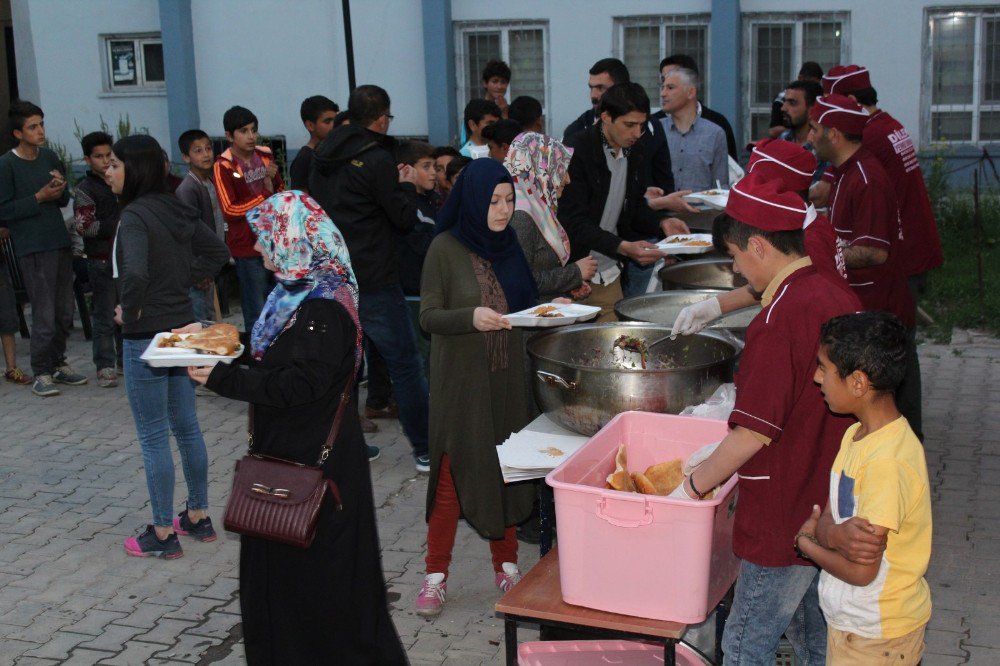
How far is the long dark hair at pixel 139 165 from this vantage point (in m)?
4.82

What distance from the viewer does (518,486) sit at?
4477 mm

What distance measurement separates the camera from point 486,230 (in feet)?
14.3

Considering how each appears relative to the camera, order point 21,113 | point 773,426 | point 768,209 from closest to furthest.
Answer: point 773,426, point 768,209, point 21,113

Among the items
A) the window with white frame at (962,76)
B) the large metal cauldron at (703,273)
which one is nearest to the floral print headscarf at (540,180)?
the large metal cauldron at (703,273)

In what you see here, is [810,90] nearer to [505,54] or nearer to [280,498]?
[280,498]

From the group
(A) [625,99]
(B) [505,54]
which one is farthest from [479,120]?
(B) [505,54]

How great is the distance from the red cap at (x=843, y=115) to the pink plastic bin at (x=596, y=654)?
2.80m

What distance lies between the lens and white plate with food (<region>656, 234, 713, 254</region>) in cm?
568

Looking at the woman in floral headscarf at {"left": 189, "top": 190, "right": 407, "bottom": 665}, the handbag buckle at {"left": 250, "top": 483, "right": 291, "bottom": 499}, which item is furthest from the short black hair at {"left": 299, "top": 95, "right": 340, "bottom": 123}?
the handbag buckle at {"left": 250, "top": 483, "right": 291, "bottom": 499}

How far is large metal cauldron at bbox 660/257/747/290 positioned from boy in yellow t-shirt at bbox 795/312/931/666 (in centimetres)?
299

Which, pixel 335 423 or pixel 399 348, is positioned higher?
pixel 335 423

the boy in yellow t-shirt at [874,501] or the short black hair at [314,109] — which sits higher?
the short black hair at [314,109]

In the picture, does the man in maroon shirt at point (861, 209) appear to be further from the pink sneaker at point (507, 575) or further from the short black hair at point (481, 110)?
the short black hair at point (481, 110)

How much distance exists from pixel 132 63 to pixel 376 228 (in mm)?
9885
